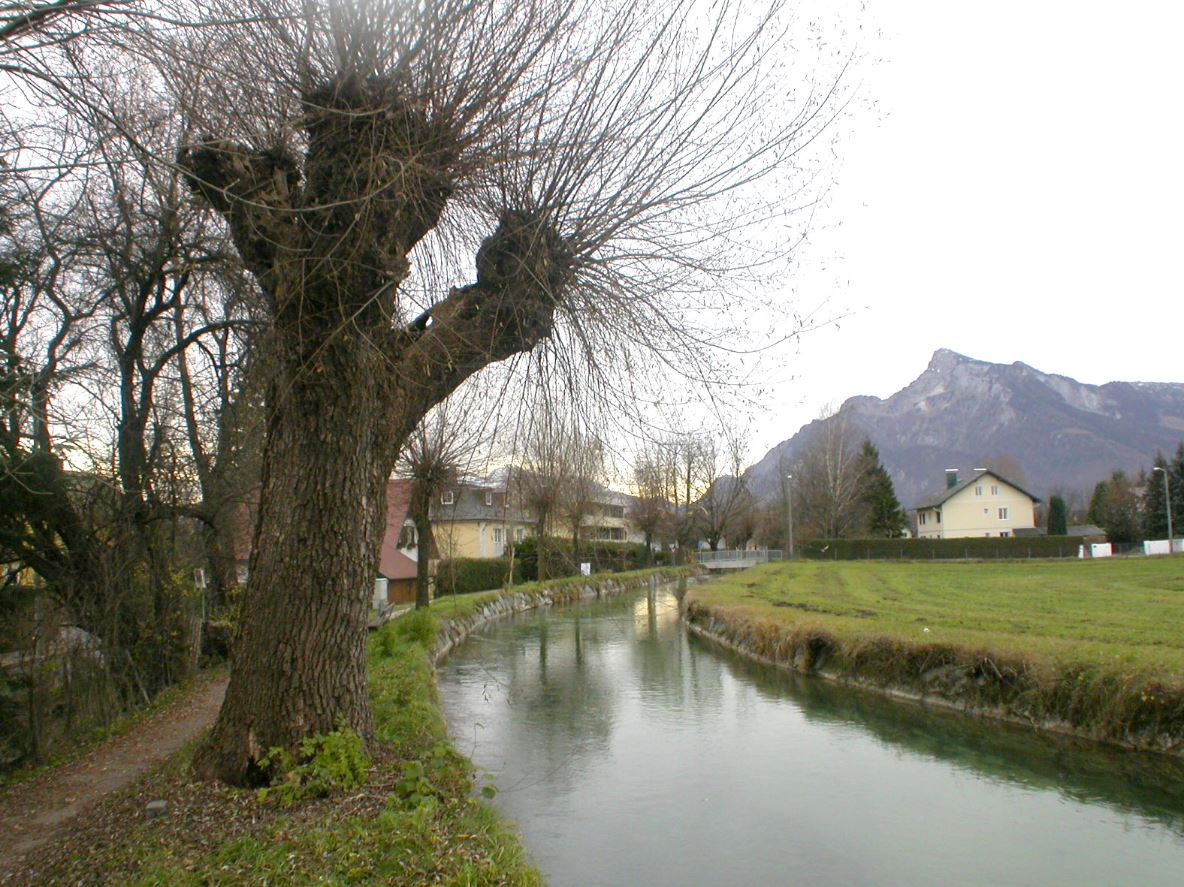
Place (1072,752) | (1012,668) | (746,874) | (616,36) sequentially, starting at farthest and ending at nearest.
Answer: (1012,668)
(1072,752)
(746,874)
(616,36)

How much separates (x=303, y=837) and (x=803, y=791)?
19.1ft

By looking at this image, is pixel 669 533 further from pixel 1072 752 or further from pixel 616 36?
pixel 616 36

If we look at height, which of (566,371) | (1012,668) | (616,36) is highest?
(616,36)

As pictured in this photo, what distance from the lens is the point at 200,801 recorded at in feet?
20.9

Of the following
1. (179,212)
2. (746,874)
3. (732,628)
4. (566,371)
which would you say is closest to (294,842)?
(746,874)

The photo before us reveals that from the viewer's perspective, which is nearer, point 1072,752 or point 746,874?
point 746,874

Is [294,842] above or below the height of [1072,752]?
above

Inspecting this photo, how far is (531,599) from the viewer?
118ft

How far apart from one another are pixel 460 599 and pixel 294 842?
952 inches

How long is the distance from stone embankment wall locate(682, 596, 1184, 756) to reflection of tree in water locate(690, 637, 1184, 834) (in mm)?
225

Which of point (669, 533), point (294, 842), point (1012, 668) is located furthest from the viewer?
point (669, 533)

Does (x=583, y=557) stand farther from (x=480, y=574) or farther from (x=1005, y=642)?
(x=1005, y=642)

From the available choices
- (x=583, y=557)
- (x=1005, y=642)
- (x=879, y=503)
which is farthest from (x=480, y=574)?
(x=879, y=503)

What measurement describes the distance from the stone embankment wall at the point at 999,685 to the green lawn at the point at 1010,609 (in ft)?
0.76
